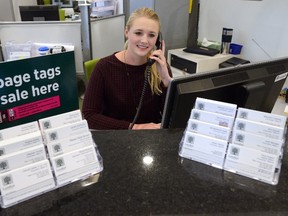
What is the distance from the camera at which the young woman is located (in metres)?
1.54

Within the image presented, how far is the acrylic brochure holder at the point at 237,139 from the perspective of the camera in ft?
2.40

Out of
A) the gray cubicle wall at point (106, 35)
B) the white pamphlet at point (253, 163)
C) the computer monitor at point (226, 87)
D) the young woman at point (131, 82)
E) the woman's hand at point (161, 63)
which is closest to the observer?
the white pamphlet at point (253, 163)

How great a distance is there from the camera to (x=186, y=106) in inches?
35.5

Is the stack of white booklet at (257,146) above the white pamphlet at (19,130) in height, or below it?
below

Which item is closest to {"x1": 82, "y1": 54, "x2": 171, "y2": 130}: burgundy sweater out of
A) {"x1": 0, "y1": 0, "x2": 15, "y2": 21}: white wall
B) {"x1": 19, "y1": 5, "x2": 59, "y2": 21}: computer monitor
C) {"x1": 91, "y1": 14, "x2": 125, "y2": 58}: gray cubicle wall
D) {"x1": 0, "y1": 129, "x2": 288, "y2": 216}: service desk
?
{"x1": 0, "y1": 129, "x2": 288, "y2": 216}: service desk

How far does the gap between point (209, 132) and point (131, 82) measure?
91cm

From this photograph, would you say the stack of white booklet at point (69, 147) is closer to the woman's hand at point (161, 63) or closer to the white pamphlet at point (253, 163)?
the white pamphlet at point (253, 163)

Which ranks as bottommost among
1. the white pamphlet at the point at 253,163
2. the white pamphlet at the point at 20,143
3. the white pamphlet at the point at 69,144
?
the white pamphlet at the point at 253,163

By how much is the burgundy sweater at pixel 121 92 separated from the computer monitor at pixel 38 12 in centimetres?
218

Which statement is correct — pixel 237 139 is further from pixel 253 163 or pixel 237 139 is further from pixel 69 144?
pixel 69 144

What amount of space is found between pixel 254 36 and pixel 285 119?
7.56 feet

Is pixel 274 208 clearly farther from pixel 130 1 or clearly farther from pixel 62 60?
pixel 130 1

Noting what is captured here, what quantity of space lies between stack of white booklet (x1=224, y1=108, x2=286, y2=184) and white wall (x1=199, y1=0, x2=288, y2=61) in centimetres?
205

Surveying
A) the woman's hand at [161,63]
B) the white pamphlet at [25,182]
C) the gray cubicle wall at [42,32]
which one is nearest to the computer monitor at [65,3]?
the gray cubicle wall at [42,32]
